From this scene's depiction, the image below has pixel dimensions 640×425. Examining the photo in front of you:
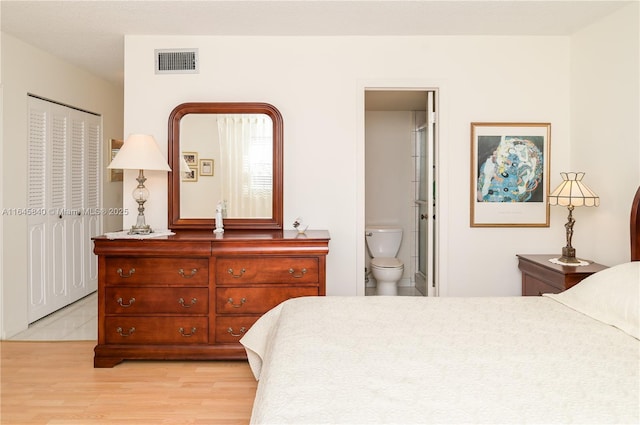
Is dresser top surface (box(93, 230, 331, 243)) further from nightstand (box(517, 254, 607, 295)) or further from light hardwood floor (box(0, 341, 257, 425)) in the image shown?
nightstand (box(517, 254, 607, 295))

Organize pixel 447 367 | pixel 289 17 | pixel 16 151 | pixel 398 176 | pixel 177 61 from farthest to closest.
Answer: pixel 398 176
pixel 16 151
pixel 177 61
pixel 289 17
pixel 447 367

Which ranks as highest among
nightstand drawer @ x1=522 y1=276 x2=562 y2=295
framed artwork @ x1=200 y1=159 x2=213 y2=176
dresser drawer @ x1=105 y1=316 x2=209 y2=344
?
A: framed artwork @ x1=200 y1=159 x2=213 y2=176

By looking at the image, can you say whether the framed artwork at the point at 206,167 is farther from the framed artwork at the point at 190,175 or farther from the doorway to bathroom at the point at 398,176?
the doorway to bathroom at the point at 398,176

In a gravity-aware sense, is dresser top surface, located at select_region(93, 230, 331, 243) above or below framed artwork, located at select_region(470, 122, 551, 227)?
below

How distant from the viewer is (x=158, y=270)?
10.2 feet

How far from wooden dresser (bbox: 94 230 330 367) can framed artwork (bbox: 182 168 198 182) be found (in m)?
0.64

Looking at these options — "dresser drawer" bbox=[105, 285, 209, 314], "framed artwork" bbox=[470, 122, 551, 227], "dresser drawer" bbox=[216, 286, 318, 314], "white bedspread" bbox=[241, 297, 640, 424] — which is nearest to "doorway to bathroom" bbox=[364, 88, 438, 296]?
"framed artwork" bbox=[470, 122, 551, 227]

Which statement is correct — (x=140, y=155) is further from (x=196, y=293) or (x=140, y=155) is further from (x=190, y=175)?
(x=196, y=293)

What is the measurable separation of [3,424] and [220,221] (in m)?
1.70

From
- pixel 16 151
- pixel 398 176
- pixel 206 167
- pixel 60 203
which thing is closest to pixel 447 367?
pixel 206 167

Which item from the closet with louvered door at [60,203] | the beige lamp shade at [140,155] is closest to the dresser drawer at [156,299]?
the beige lamp shade at [140,155]

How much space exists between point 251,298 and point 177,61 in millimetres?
1883

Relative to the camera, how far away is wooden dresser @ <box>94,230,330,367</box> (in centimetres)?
311

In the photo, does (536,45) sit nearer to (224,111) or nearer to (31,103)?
(224,111)
